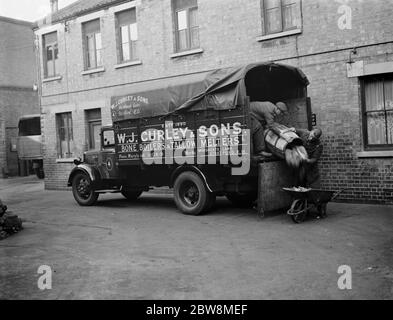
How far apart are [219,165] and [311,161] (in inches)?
77.1

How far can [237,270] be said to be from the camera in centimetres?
618

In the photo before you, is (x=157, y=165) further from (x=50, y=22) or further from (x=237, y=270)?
(x=50, y=22)

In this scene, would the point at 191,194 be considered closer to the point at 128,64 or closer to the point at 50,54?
the point at 128,64

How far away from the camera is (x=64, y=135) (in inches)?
747

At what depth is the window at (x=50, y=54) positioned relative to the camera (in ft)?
62.4

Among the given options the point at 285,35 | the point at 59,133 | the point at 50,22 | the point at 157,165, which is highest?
the point at 50,22

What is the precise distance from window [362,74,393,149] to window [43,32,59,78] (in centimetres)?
1228

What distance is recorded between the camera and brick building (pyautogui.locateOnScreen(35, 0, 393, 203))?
37.5 feet

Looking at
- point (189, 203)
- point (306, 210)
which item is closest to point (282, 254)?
point (306, 210)

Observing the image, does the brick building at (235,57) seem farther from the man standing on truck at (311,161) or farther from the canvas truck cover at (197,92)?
the man standing on truck at (311,161)

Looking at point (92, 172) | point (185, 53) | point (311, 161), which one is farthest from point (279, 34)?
point (92, 172)

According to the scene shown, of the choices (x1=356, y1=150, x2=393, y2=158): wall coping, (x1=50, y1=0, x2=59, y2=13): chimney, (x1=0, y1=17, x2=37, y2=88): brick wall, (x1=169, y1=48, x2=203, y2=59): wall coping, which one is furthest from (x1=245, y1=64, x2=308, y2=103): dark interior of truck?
(x1=0, y1=17, x2=37, y2=88): brick wall

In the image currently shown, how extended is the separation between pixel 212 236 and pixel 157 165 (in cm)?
345
